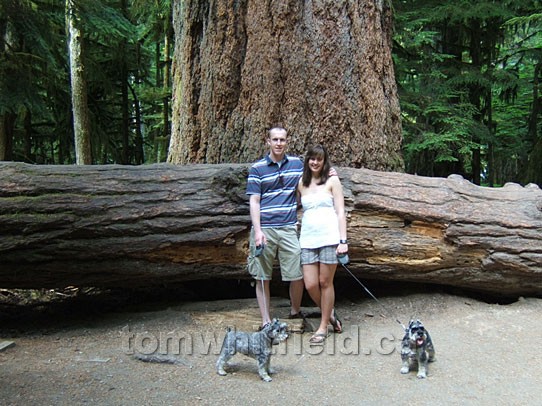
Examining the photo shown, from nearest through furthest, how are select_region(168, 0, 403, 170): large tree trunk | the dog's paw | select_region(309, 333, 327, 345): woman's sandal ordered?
A: the dog's paw < select_region(309, 333, 327, 345): woman's sandal < select_region(168, 0, 403, 170): large tree trunk

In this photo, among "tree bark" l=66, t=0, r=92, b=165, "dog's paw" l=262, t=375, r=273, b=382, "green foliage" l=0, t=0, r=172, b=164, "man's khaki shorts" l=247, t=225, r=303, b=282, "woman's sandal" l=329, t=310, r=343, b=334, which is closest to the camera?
"dog's paw" l=262, t=375, r=273, b=382

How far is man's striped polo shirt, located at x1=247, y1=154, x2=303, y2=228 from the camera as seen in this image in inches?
199

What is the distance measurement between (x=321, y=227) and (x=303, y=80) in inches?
97.0

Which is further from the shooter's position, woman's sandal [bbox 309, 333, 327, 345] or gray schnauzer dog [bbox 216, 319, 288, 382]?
woman's sandal [bbox 309, 333, 327, 345]

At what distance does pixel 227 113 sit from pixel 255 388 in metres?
4.11

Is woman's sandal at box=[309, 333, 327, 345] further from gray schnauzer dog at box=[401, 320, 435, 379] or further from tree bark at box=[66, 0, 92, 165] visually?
tree bark at box=[66, 0, 92, 165]

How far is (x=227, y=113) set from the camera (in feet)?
22.7

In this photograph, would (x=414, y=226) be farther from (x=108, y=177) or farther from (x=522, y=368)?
(x=108, y=177)

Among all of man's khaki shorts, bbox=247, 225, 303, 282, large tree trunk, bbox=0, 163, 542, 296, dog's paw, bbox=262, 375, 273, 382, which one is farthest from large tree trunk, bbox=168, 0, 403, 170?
dog's paw, bbox=262, 375, 273, 382

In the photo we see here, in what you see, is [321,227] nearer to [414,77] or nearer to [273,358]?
[273,358]

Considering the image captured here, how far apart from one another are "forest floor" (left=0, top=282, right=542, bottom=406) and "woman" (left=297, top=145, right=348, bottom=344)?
0.55m

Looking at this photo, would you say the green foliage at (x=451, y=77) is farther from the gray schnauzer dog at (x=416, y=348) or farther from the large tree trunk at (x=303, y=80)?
the gray schnauzer dog at (x=416, y=348)

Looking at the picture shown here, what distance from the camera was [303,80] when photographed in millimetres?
6547

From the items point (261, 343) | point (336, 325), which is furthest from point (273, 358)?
point (336, 325)
